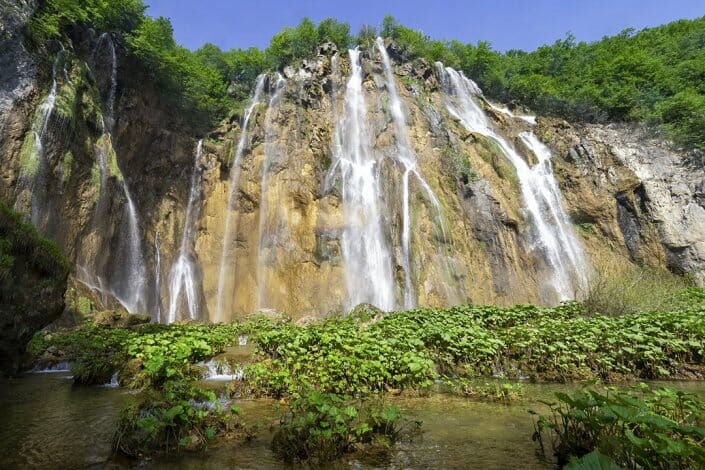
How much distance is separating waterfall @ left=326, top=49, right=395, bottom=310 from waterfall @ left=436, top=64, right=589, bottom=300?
312 inches

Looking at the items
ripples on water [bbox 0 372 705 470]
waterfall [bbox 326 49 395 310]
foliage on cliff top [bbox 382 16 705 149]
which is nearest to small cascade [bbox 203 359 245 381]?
ripples on water [bbox 0 372 705 470]

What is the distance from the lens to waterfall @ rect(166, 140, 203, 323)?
21.7 m

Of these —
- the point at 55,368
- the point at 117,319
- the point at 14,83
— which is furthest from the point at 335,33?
the point at 55,368

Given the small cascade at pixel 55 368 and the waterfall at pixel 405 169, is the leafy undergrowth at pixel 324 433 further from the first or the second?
the waterfall at pixel 405 169

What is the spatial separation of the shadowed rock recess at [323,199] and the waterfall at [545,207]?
0.10 m

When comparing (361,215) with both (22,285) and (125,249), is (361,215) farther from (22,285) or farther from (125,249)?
(22,285)

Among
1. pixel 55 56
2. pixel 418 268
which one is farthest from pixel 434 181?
pixel 55 56

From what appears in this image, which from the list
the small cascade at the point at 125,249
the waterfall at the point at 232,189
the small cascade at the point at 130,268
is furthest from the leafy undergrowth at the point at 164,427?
the waterfall at the point at 232,189

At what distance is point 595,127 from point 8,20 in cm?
3259

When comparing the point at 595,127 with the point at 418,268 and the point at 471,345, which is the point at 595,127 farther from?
the point at 471,345

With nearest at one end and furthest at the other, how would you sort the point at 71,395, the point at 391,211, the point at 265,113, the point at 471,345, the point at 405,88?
the point at 71,395 < the point at 471,345 < the point at 391,211 < the point at 265,113 < the point at 405,88

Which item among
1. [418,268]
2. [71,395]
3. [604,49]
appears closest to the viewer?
[71,395]

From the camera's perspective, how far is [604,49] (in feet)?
125

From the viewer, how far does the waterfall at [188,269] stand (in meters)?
21.7
